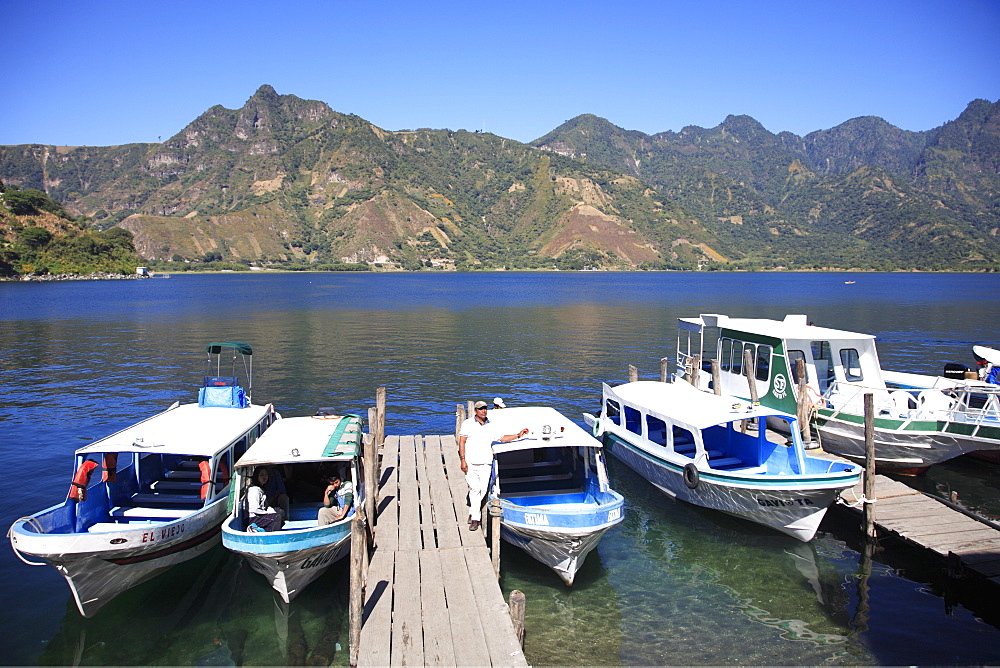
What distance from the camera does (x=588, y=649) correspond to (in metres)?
11.5

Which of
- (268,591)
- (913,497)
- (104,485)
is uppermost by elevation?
(104,485)

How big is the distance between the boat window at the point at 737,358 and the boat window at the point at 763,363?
1.34 m

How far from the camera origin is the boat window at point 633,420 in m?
19.3

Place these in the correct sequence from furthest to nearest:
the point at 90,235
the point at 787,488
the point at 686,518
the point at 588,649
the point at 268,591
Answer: the point at 90,235 < the point at 686,518 < the point at 787,488 < the point at 268,591 < the point at 588,649

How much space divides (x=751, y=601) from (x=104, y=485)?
1400cm

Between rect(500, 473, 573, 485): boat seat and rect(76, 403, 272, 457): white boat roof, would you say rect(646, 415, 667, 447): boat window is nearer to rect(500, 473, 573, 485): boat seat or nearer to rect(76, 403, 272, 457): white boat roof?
rect(500, 473, 573, 485): boat seat

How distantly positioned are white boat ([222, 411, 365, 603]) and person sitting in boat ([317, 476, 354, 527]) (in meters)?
0.17

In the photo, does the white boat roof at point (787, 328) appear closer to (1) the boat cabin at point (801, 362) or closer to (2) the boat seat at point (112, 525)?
(1) the boat cabin at point (801, 362)

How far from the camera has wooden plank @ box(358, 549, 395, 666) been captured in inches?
360

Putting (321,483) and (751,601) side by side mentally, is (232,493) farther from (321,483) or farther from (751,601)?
(751,601)

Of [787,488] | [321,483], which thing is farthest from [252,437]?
[787,488]

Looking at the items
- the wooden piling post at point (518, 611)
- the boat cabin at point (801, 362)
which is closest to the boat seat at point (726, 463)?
the boat cabin at point (801, 362)

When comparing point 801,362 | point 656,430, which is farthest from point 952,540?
point 801,362

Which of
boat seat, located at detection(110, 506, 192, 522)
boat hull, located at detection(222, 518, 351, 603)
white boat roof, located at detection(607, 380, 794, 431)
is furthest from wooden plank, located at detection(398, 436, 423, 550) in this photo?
white boat roof, located at detection(607, 380, 794, 431)
